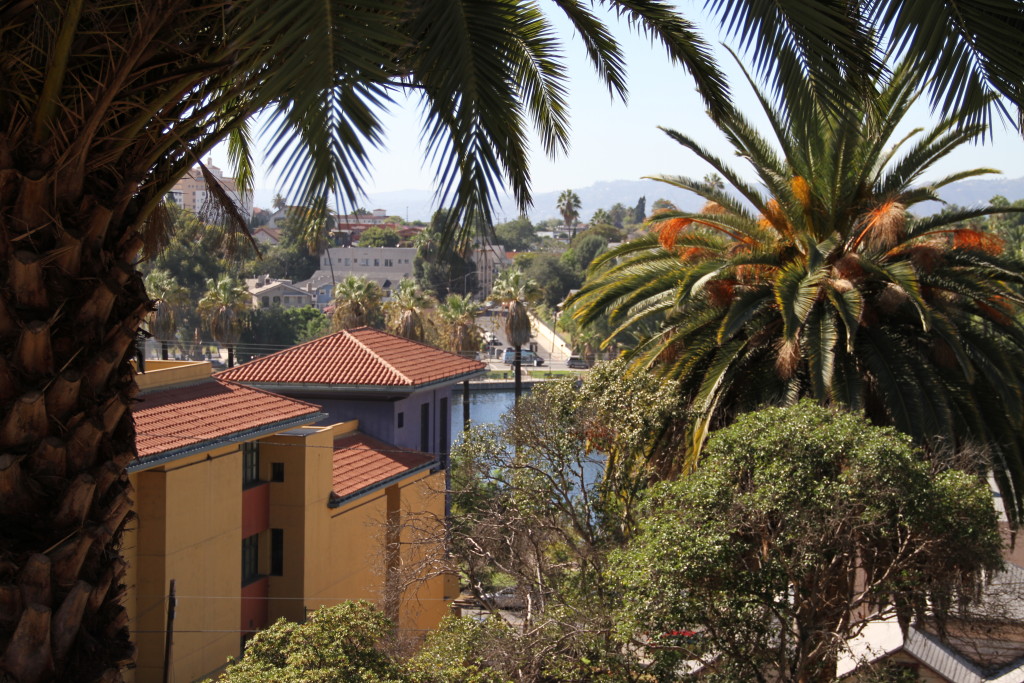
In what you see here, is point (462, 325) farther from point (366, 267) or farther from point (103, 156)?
point (103, 156)

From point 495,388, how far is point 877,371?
67.0 metres

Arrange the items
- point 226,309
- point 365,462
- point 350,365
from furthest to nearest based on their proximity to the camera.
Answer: point 226,309
point 350,365
point 365,462

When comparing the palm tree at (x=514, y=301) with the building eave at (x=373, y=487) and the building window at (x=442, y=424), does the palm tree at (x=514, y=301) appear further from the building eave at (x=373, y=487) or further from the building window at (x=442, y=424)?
the building eave at (x=373, y=487)

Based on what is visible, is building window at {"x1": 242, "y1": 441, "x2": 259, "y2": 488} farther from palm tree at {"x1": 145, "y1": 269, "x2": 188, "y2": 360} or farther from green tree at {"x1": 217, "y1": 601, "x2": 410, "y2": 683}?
palm tree at {"x1": 145, "y1": 269, "x2": 188, "y2": 360}

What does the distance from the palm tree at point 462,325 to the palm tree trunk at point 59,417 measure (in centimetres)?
4498

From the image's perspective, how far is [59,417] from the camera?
4477 mm

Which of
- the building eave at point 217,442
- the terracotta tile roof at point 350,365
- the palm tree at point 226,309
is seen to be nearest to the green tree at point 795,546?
the building eave at point 217,442

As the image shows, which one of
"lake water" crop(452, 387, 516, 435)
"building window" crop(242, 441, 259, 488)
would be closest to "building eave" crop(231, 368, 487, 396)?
"building window" crop(242, 441, 259, 488)

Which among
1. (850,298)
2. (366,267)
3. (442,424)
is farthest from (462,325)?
(850,298)

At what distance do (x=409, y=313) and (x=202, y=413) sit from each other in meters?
31.5

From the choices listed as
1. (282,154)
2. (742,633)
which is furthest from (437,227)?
(742,633)

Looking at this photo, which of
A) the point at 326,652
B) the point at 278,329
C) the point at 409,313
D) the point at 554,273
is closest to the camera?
the point at 326,652

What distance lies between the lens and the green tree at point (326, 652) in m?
10.3

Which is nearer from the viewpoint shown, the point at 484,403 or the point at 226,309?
the point at 226,309
